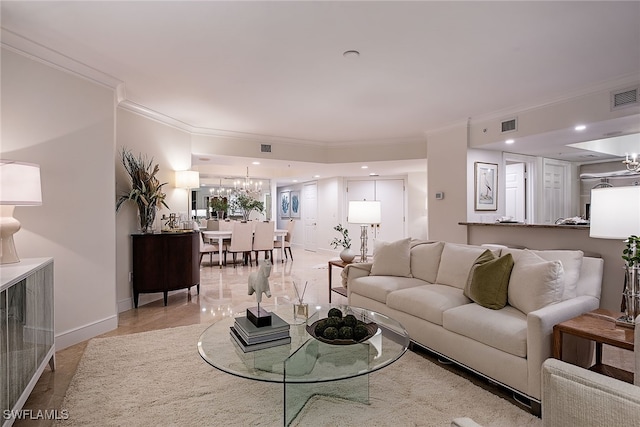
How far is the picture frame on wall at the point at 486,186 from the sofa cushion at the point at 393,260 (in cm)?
204

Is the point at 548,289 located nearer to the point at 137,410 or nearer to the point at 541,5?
the point at 541,5

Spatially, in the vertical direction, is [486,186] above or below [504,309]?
above

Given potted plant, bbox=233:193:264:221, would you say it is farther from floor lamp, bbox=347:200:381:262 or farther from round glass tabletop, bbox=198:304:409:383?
round glass tabletop, bbox=198:304:409:383

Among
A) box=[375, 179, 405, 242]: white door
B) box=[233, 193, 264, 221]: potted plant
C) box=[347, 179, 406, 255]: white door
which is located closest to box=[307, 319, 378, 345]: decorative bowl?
box=[347, 179, 406, 255]: white door

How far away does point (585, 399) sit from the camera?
0.90 m

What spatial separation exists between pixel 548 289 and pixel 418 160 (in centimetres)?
457

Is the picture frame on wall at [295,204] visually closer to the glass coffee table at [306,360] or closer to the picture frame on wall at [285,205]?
the picture frame on wall at [285,205]

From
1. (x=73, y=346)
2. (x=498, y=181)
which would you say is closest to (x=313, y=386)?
(x=73, y=346)

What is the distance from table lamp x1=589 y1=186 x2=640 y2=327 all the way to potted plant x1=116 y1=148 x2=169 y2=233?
430cm

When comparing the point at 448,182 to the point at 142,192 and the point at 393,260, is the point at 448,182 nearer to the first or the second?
the point at 393,260

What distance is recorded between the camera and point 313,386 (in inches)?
88.1

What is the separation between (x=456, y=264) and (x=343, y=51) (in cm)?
217

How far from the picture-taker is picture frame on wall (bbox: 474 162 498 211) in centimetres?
518

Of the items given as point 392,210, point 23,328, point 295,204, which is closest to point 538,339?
point 23,328
